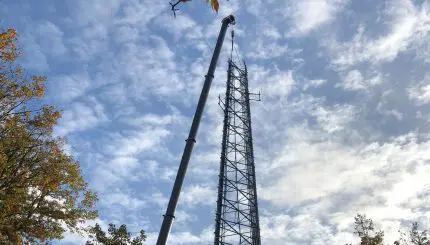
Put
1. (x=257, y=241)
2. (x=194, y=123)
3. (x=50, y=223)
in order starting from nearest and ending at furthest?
1. (x=194, y=123)
2. (x=50, y=223)
3. (x=257, y=241)

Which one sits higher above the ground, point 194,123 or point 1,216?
point 194,123

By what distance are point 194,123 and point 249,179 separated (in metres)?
18.6

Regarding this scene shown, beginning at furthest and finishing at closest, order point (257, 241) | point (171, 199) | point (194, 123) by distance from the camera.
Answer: point (257, 241) → point (194, 123) → point (171, 199)

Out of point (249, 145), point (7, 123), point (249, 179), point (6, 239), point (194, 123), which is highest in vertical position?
point (249, 145)

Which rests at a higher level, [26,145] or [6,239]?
[26,145]

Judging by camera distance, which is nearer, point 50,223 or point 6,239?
point 6,239

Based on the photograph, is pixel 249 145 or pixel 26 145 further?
pixel 249 145

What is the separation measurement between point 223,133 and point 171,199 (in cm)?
2124

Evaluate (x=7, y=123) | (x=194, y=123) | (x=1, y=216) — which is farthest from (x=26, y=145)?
(x=194, y=123)

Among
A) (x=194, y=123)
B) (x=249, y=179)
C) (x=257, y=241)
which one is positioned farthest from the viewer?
(x=249, y=179)

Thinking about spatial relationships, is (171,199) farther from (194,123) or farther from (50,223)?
(50,223)

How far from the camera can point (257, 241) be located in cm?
3225

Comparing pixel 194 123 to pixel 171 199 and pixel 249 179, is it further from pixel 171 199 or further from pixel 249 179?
pixel 249 179

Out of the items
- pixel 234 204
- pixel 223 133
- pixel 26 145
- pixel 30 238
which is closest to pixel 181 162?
pixel 26 145
